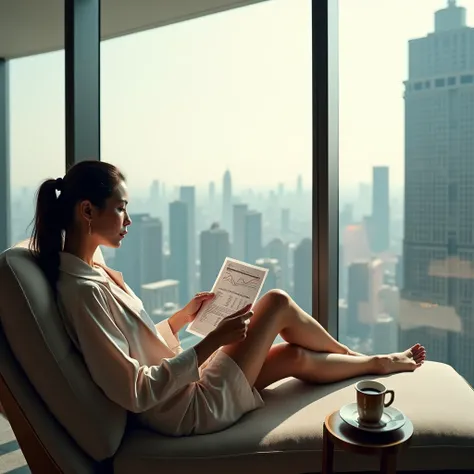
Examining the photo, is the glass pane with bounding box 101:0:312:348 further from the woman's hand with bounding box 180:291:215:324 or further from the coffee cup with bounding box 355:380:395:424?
the coffee cup with bounding box 355:380:395:424

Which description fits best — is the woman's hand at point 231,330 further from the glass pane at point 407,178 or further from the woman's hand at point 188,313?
the glass pane at point 407,178

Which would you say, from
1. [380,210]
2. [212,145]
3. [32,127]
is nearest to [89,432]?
[380,210]

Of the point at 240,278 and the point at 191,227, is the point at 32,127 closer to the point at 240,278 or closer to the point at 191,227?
the point at 191,227

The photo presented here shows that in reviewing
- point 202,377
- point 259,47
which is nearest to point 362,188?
point 259,47

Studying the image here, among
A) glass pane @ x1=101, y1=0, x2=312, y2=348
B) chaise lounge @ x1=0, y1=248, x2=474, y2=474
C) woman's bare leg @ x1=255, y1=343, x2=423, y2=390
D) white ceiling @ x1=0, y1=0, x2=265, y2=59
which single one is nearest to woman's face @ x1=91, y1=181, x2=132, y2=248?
chaise lounge @ x1=0, y1=248, x2=474, y2=474

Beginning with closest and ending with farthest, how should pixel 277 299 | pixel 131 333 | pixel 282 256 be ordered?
pixel 131 333 < pixel 277 299 < pixel 282 256

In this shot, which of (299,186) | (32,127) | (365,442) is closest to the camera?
(365,442)

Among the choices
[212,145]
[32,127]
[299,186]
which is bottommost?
[299,186]
